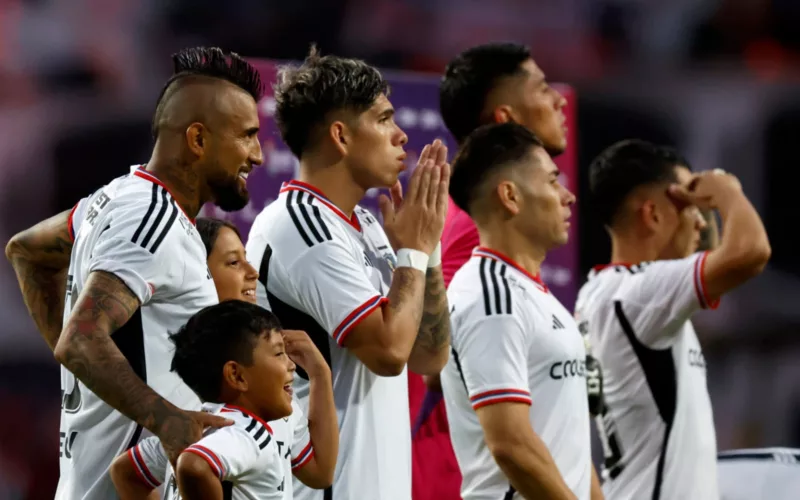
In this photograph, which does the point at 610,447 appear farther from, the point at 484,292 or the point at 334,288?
the point at 334,288

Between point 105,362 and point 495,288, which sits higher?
point 105,362

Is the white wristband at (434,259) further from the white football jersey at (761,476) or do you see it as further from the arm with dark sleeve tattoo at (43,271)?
the white football jersey at (761,476)

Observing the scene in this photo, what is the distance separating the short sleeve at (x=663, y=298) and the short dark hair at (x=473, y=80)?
2.42 feet

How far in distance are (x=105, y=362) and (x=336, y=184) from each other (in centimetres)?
85

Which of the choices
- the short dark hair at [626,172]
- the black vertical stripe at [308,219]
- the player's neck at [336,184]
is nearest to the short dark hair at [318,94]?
the player's neck at [336,184]

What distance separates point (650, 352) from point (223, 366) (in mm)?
1814

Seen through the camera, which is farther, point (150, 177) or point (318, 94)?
point (318, 94)

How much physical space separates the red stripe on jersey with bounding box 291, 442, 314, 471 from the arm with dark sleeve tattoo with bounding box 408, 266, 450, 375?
0.48 metres

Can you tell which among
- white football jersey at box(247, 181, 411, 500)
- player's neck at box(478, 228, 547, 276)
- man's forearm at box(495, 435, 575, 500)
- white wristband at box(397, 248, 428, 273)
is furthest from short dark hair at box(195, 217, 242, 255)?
man's forearm at box(495, 435, 575, 500)

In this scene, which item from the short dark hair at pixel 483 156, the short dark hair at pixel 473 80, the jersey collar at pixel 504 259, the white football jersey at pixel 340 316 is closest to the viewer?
the white football jersey at pixel 340 316

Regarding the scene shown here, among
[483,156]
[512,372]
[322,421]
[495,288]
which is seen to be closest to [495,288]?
[495,288]

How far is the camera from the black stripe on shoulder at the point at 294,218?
2883mm

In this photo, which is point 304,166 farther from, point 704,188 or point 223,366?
point 704,188

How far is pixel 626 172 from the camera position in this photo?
4297 mm
